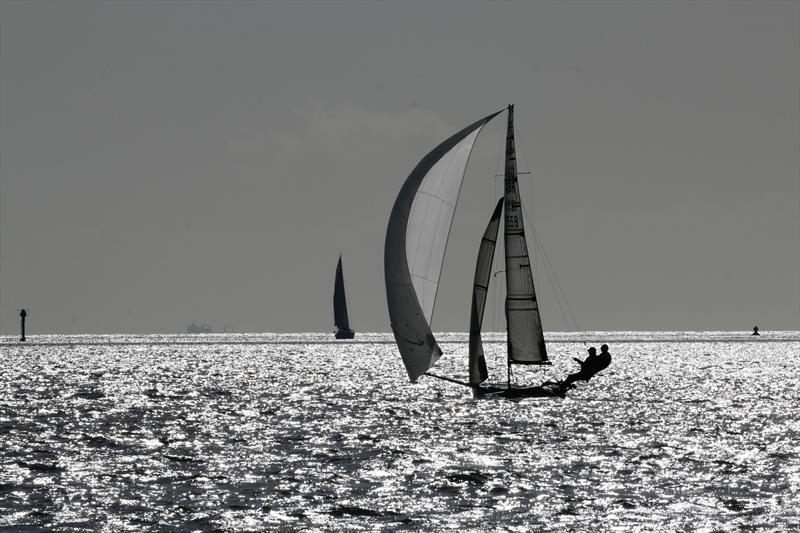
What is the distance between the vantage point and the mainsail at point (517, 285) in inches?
1950

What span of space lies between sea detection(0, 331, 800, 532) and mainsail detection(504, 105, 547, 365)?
3.01 meters

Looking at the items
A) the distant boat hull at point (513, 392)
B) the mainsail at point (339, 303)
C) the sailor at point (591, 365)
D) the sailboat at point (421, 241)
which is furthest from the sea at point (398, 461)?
the mainsail at point (339, 303)

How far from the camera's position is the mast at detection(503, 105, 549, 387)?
49531 millimetres

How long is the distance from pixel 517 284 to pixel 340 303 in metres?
129

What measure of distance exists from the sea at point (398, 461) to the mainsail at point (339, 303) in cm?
10157

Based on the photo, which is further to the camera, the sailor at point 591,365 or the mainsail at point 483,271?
the sailor at point 591,365

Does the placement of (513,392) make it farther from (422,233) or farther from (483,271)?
(422,233)

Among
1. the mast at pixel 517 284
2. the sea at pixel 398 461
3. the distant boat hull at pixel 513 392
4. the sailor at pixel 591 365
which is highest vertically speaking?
the mast at pixel 517 284

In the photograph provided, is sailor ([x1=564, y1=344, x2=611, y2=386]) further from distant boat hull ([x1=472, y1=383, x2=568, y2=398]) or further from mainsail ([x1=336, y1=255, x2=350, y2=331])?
mainsail ([x1=336, y1=255, x2=350, y2=331])

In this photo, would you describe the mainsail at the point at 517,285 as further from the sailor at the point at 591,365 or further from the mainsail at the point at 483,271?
the sailor at the point at 591,365

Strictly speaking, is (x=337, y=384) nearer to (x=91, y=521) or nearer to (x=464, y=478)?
(x=464, y=478)

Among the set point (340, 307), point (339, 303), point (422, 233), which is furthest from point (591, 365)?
point (340, 307)

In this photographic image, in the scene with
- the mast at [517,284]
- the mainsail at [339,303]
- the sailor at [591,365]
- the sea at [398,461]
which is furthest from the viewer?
the mainsail at [339,303]

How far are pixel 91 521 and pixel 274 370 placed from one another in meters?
78.1
